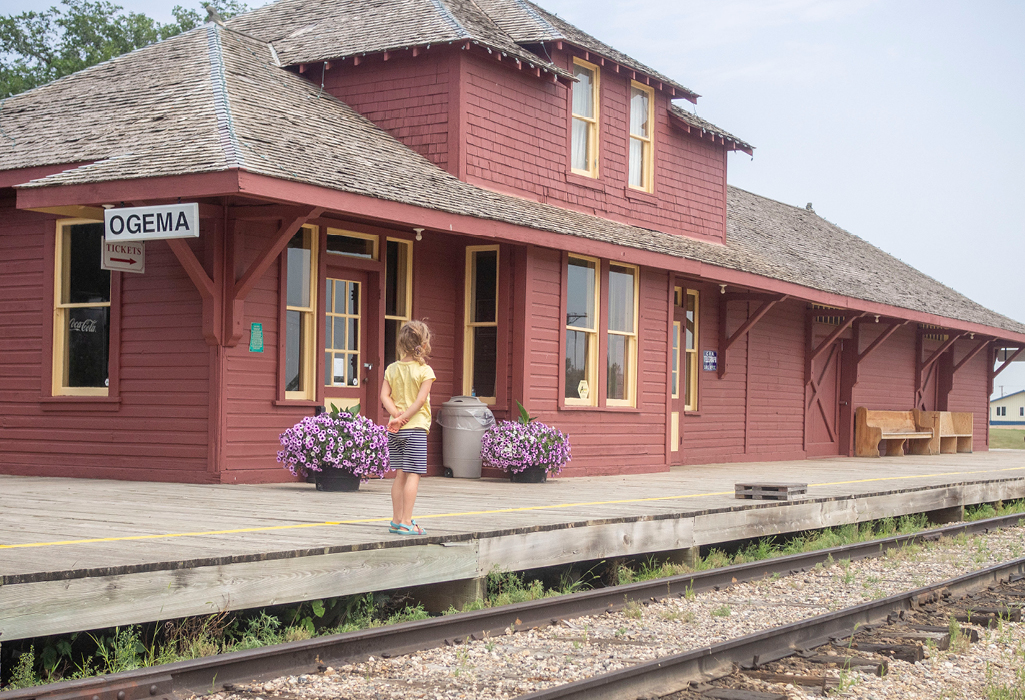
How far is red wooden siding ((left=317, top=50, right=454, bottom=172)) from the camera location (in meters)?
12.8

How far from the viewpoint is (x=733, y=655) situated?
18.4 ft

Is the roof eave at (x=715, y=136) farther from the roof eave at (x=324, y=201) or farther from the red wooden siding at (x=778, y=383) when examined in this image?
the red wooden siding at (x=778, y=383)

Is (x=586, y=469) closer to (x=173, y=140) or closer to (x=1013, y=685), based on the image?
(x=173, y=140)

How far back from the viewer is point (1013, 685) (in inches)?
210

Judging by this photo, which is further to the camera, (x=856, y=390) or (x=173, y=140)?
(x=856, y=390)

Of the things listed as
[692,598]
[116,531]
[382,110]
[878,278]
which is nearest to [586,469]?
[382,110]

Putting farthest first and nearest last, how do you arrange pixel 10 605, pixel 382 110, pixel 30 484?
pixel 382 110, pixel 30 484, pixel 10 605

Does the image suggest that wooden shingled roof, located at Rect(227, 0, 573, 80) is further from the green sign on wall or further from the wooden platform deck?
the wooden platform deck

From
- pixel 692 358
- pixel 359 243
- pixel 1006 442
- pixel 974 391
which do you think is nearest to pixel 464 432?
pixel 359 243

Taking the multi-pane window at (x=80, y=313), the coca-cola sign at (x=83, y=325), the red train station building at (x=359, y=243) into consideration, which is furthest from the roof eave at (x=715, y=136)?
the coca-cola sign at (x=83, y=325)

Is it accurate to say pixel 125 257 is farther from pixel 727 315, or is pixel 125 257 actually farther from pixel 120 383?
pixel 727 315

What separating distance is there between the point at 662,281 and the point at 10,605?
452 inches

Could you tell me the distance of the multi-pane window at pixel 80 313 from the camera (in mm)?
11234

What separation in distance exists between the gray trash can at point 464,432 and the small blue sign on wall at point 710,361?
5.98 m
